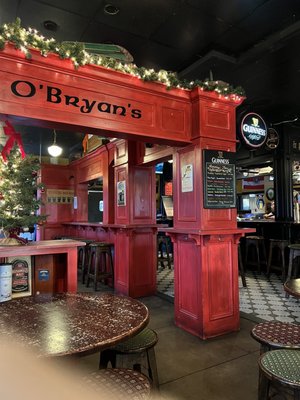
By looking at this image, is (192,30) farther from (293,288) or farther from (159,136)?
(293,288)

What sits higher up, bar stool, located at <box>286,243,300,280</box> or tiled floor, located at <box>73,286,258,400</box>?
bar stool, located at <box>286,243,300,280</box>

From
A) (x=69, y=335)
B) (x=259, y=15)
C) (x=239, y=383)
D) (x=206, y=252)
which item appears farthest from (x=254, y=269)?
(x=69, y=335)

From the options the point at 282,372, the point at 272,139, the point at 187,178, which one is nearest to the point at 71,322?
the point at 282,372

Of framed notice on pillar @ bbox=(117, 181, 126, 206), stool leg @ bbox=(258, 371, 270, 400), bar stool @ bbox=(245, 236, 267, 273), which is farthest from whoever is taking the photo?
bar stool @ bbox=(245, 236, 267, 273)

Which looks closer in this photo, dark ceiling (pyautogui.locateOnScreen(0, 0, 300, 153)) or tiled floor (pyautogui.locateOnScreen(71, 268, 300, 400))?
tiled floor (pyautogui.locateOnScreen(71, 268, 300, 400))

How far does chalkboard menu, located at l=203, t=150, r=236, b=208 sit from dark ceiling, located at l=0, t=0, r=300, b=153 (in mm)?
1661

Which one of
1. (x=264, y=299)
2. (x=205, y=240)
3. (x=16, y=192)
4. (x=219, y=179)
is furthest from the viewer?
(x=264, y=299)

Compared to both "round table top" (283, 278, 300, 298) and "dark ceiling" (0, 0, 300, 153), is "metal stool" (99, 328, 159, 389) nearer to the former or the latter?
"round table top" (283, 278, 300, 298)

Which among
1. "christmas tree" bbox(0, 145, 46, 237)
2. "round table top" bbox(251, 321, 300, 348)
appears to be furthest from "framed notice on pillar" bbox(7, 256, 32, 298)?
"round table top" bbox(251, 321, 300, 348)

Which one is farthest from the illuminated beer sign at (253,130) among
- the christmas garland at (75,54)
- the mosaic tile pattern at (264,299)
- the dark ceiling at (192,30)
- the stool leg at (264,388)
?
the stool leg at (264,388)

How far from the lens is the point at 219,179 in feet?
11.5

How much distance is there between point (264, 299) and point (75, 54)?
4335mm

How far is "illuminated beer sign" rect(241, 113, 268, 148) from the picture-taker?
5.08 m

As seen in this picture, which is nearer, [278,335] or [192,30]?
[278,335]
